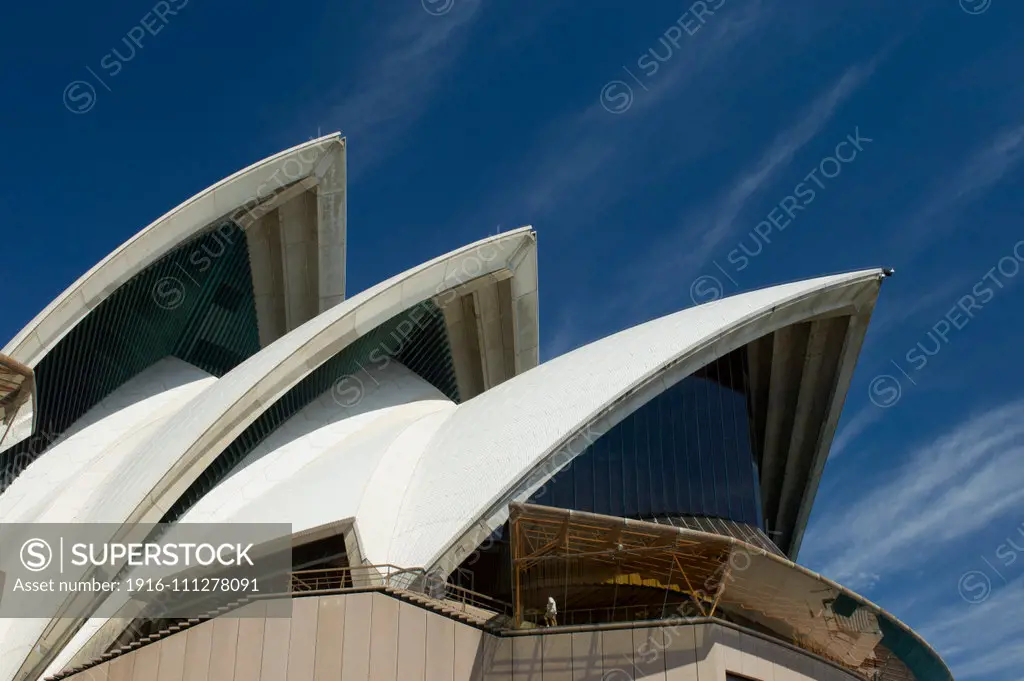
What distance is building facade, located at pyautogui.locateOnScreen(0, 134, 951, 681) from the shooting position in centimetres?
1545

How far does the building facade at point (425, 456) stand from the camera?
15445mm

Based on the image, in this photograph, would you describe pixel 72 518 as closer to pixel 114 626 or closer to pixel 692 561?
pixel 114 626

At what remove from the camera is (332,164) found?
26.5m

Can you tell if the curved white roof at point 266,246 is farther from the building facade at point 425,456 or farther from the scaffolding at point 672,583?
the scaffolding at point 672,583

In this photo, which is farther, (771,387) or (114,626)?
(771,387)

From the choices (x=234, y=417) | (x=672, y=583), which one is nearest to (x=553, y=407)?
(x=672, y=583)

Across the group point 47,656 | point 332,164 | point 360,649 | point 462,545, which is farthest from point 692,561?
point 332,164

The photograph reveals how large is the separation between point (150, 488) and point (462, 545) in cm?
563

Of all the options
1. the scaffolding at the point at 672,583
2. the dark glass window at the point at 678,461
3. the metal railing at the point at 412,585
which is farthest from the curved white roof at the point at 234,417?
the dark glass window at the point at 678,461

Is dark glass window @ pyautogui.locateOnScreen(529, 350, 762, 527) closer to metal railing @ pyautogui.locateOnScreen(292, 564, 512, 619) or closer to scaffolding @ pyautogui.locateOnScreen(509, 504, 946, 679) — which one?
scaffolding @ pyautogui.locateOnScreen(509, 504, 946, 679)

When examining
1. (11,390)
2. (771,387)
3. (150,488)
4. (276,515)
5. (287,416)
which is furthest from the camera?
(771,387)

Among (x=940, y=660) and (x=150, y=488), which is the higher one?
(x=150, y=488)

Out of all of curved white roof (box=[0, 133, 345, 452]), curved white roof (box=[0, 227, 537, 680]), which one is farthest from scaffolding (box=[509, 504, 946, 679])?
curved white roof (box=[0, 133, 345, 452])

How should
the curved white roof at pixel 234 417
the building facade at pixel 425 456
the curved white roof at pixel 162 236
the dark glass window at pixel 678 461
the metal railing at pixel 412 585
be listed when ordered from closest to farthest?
1. the building facade at pixel 425 456
2. the metal railing at pixel 412 585
3. the curved white roof at pixel 234 417
4. the dark glass window at pixel 678 461
5. the curved white roof at pixel 162 236
